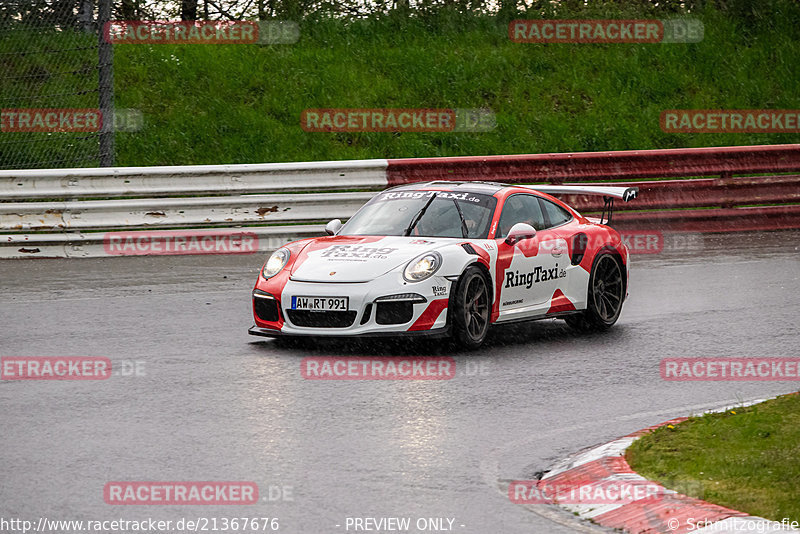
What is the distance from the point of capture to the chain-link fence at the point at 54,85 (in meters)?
16.6

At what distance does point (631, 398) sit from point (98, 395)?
355 cm

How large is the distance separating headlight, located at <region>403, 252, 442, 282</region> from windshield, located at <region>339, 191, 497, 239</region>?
2.48 feet

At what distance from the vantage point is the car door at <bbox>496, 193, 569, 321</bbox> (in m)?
10.3

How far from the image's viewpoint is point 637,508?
5719 millimetres

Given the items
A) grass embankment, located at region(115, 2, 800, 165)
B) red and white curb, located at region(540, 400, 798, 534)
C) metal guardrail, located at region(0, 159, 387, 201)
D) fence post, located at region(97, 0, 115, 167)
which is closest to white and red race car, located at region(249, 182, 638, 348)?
red and white curb, located at region(540, 400, 798, 534)

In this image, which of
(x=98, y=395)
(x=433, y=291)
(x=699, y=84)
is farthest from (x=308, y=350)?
(x=699, y=84)

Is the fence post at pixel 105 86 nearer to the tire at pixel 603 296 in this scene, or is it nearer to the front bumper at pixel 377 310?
the front bumper at pixel 377 310

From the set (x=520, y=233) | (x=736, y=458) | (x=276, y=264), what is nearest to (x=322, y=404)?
(x=276, y=264)

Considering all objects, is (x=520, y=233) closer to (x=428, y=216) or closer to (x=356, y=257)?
(x=428, y=216)

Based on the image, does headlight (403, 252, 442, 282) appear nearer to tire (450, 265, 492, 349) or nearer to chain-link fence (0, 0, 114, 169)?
tire (450, 265, 492, 349)

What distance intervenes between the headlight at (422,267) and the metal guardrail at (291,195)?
20.2 feet

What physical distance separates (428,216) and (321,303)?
1560mm

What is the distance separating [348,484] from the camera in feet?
20.2

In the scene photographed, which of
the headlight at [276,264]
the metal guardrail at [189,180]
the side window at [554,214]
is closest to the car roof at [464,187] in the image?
the side window at [554,214]
